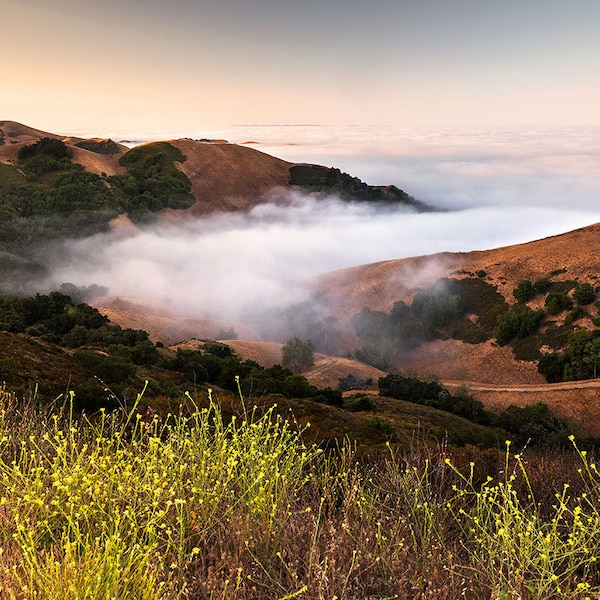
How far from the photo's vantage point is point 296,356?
72.2 m

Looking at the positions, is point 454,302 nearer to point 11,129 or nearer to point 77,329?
point 77,329

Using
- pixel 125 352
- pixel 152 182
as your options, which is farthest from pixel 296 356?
pixel 152 182

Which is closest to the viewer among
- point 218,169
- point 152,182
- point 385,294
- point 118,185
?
point 385,294

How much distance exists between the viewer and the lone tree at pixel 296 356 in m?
71.8

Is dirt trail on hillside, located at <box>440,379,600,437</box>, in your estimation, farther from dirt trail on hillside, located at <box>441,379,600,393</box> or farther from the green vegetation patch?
the green vegetation patch

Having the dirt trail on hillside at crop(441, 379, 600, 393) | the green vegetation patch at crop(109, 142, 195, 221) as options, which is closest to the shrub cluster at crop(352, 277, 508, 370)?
the dirt trail on hillside at crop(441, 379, 600, 393)

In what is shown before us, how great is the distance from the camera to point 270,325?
314 ft

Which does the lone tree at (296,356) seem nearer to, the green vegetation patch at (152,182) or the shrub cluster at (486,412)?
the shrub cluster at (486,412)

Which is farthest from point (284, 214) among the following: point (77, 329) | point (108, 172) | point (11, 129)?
point (77, 329)

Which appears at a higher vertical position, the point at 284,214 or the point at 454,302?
the point at 284,214

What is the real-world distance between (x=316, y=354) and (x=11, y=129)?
6262 inches

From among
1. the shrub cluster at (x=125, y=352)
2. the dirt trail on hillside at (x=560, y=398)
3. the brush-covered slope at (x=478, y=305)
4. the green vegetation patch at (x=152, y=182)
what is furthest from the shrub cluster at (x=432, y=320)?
the green vegetation patch at (x=152, y=182)

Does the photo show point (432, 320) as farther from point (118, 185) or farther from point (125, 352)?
point (118, 185)

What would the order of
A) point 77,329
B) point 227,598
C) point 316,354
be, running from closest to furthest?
point 227,598 → point 77,329 → point 316,354
